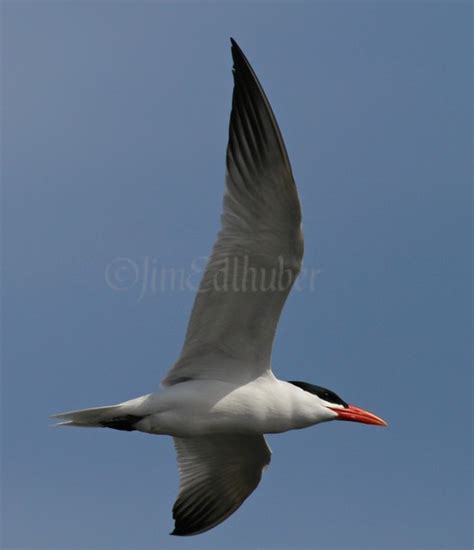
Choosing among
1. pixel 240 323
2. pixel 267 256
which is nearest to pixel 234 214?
pixel 267 256

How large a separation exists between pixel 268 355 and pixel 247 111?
7.40ft

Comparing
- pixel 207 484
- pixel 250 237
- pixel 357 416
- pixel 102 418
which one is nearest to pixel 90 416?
pixel 102 418

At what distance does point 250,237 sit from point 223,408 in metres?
1.63

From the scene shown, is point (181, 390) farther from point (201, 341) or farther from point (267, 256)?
point (267, 256)

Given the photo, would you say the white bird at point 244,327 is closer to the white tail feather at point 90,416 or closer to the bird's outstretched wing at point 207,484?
the white tail feather at point 90,416

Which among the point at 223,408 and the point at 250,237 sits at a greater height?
the point at 250,237

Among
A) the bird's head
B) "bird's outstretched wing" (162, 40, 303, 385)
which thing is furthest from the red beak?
"bird's outstretched wing" (162, 40, 303, 385)

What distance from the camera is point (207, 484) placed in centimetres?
1111

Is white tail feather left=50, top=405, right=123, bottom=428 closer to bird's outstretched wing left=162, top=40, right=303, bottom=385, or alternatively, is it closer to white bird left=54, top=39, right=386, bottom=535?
white bird left=54, top=39, right=386, bottom=535

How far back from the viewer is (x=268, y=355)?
997 centimetres

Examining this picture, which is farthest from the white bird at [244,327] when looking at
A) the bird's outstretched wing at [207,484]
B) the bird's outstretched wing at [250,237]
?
the bird's outstretched wing at [207,484]

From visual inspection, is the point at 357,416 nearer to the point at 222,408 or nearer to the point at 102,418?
the point at 222,408

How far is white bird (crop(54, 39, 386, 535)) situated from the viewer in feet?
30.0

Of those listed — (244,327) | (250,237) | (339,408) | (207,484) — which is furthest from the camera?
(207,484)
